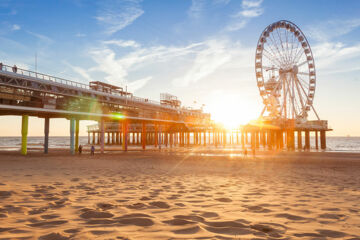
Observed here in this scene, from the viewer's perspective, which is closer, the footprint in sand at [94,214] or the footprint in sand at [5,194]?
the footprint in sand at [94,214]

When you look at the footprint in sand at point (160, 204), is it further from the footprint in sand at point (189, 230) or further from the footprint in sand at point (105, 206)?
the footprint in sand at point (189, 230)

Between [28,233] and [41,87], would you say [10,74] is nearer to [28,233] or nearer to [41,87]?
[41,87]

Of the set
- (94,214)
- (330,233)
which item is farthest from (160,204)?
(330,233)

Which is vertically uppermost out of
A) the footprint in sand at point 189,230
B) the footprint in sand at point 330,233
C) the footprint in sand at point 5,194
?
the footprint in sand at point 189,230

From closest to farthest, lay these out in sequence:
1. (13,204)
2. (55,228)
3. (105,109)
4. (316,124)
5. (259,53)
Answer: (55,228), (13,204), (105,109), (259,53), (316,124)

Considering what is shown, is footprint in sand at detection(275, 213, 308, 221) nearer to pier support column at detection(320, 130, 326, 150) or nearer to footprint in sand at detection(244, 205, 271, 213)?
footprint in sand at detection(244, 205, 271, 213)

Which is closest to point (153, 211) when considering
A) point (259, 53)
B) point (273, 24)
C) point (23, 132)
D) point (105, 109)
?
point (23, 132)

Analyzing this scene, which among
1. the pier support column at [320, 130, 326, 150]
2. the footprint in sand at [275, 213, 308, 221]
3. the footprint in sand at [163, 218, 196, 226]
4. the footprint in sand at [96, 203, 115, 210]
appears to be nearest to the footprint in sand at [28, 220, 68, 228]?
the footprint in sand at [96, 203, 115, 210]

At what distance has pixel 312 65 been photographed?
47406 millimetres

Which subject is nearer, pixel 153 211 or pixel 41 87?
pixel 153 211

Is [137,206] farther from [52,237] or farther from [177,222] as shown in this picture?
[52,237]

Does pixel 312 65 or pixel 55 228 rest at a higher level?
pixel 312 65

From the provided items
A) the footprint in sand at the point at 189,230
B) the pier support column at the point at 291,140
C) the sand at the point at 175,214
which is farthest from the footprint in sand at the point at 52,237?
the pier support column at the point at 291,140

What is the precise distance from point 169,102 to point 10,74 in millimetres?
41889
